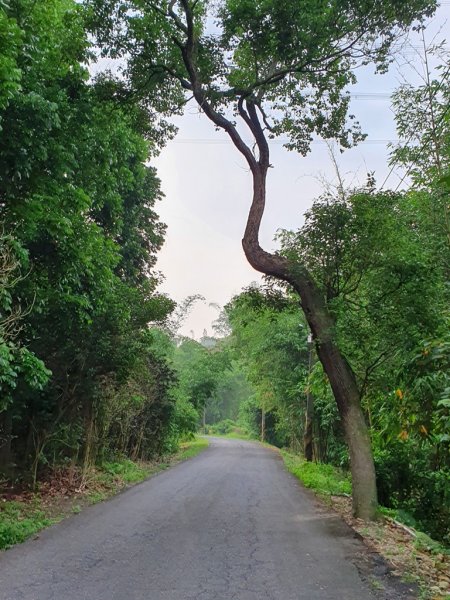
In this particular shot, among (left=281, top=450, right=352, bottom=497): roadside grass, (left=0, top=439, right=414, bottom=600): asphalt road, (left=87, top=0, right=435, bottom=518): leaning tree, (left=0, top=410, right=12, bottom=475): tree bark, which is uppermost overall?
(left=87, top=0, right=435, bottom=518): leaning tree

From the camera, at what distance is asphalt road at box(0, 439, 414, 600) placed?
472 centimetres


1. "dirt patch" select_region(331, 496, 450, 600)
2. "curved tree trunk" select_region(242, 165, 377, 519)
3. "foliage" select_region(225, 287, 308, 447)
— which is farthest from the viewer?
"foliage" select_region(225, 287, 308, 447)

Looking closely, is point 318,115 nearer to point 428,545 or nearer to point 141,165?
point 141,165

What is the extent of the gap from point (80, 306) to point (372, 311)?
5.24 metres

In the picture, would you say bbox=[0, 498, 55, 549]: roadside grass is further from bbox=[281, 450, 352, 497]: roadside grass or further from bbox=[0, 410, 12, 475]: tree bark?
bbox=[281, 450, 352, 497]: roadside grass

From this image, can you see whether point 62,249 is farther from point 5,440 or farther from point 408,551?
point 408,551

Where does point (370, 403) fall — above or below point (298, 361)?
below

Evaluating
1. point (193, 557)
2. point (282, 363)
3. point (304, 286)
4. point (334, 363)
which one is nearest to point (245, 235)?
point (304, 286)

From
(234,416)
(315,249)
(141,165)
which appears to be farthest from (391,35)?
(234,416)

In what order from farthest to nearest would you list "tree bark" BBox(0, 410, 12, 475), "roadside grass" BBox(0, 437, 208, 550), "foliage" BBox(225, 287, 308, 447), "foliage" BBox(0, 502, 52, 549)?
"foliage" BBox(225, 287, 308, 447) < "tree bark" BBox(0, 410, 12, 475) < "roadside grass" BBox(0, 437, 208, 550) < "foliage" BBox(0, 502, 52, 549)

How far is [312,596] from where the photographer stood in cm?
462

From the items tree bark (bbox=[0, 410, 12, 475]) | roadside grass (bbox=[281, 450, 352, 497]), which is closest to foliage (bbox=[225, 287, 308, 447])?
roadside grass (bbox=[281, 450, 352, 497])

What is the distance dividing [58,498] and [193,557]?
506cm

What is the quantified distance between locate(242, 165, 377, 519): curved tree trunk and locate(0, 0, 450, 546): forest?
28 mm
